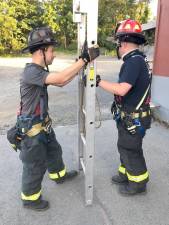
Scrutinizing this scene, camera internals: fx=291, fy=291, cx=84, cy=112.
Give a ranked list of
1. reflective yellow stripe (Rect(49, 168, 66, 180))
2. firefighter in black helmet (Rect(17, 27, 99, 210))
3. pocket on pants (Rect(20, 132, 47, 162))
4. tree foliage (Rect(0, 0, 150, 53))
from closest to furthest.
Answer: firefighter in black helmet (Rect(17, 27, 99, 210))
pocket on pants (Rect(20, 132, 47, 162))
reflective yellow stripe (Rect(49, 168, 66, 180))
tree foliage (Rect(0, 0, 150, 53))

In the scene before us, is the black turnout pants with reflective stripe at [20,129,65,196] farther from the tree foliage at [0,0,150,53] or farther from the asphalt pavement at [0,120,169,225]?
the tree foliage at [0,0,150,53]

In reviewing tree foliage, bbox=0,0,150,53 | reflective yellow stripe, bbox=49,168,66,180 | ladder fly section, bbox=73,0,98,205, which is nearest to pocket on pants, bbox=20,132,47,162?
ladder fly section, bbox=73,0,98,205

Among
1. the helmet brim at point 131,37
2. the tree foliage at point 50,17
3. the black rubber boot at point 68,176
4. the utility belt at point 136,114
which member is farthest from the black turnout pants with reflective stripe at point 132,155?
the tree foliage at point 50,17

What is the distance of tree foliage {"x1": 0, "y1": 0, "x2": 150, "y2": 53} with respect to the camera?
20.7 m

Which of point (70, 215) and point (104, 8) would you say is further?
point (104, 8)

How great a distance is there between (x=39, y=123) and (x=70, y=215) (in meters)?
1.03

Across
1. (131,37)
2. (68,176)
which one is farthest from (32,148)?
(131,37)

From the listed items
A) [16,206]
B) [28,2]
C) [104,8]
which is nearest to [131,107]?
[16,206]

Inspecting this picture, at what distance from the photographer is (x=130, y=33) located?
288 centimetres

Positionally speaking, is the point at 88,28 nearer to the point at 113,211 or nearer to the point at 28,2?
the point at 113,211

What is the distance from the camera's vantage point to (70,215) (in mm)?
3092

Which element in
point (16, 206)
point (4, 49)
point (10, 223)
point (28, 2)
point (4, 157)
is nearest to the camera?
point (10, 223)

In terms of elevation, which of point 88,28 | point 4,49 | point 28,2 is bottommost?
point 4,49

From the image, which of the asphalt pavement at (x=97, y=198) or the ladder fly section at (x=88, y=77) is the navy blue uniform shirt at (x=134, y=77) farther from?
the asphalt pavement at (x=97, y=198)
